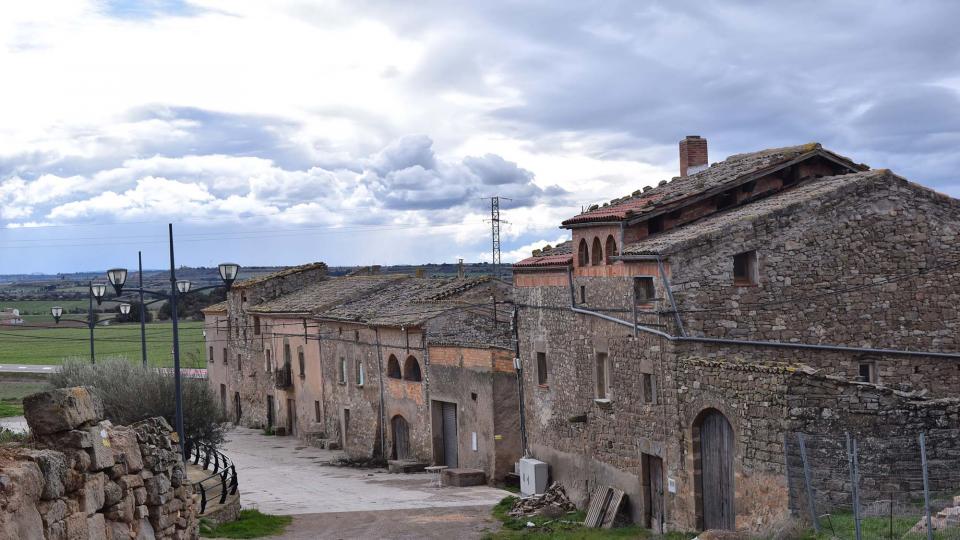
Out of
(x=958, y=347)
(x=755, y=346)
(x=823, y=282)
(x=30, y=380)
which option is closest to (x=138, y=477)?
(x=755, y=346)

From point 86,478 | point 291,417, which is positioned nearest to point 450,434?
point 291,417

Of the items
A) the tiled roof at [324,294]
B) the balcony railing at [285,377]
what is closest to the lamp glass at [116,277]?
the tiled roof at [324,294]

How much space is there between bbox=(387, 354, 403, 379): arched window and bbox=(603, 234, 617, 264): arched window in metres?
16.0

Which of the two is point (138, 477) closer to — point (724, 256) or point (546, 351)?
point (724, 256)

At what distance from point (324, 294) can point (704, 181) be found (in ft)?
89.2

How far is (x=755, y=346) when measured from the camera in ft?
69.5

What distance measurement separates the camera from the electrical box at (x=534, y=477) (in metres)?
28.5

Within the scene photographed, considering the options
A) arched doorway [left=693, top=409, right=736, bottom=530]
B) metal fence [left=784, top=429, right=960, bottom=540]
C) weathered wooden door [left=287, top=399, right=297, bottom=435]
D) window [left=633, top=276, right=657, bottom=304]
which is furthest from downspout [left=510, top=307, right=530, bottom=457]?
weathered wooden door [left=287, top=399, right=297, bottom=435]

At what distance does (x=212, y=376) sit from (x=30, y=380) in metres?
15.2

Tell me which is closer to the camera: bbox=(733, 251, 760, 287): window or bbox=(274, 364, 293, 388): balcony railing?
bbox=(733, 251, 760, 287): window

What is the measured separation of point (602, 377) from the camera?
25.2 meters

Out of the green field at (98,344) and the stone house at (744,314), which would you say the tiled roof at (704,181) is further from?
the green field at (98,344)

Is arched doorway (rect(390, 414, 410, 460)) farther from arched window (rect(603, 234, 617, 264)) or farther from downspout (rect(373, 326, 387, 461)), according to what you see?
arched window (rect(603, 234, 617, 264))

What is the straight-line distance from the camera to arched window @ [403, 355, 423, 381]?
1481 inches
